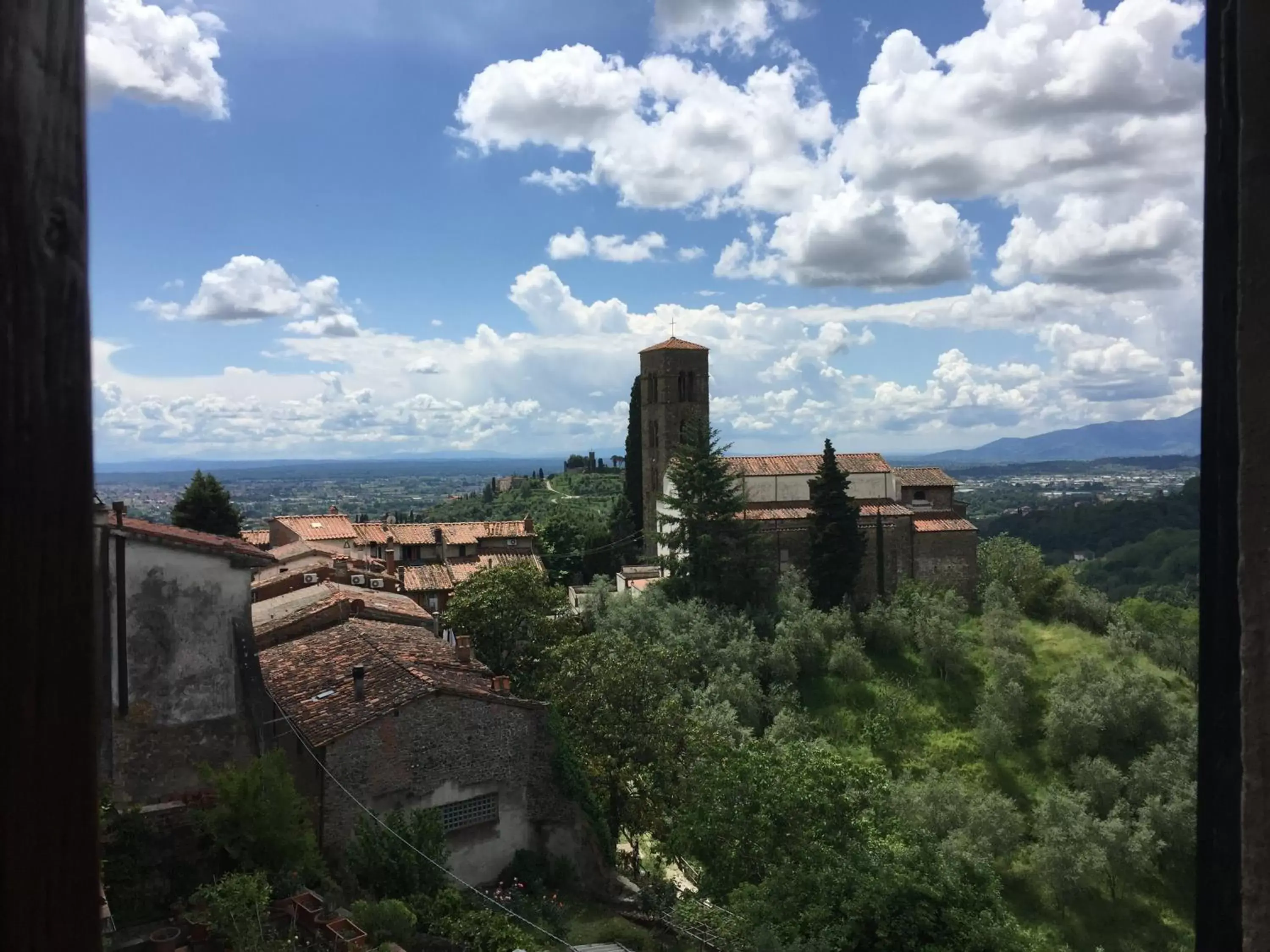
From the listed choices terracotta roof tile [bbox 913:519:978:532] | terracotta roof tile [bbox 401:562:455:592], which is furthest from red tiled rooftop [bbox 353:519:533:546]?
terracotta roof tile [bbox 913:519:978:532]

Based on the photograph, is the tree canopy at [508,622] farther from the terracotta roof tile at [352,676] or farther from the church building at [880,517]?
the church building at [880,517]

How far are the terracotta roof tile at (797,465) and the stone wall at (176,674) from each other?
26.5 m

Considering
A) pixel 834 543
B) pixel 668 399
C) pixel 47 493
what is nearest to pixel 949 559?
pixel 834 543

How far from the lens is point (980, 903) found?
1174cm

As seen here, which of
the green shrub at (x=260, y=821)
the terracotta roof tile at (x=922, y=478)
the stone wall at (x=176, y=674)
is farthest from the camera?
the terracotta roof tile at (x=922, y=478)

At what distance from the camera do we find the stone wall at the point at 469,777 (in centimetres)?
1570

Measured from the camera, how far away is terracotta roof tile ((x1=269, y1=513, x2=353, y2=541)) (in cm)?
4228

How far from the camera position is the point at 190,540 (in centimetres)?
1434

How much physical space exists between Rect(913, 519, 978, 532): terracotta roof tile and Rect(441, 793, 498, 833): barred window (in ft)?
80.5

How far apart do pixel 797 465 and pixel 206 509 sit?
25.3m

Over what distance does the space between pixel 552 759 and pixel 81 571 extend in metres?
17.8

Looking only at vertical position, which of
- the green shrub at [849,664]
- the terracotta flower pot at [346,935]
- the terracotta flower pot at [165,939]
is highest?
the terracotta flower pot at [165,939]

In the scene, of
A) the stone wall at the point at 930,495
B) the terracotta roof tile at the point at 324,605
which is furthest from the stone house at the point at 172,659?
the stone wall at the point at 930,495

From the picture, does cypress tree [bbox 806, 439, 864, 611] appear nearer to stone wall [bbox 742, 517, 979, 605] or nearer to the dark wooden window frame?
stone wall [bbox 742, 517, 979, 605]
